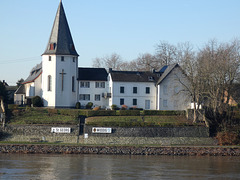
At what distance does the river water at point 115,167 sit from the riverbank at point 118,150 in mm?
1644

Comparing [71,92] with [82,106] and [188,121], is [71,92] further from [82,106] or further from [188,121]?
[188,121]

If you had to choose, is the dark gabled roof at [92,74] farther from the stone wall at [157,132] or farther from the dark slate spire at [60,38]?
the stone wall at [157,132]

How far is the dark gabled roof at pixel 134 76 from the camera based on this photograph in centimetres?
6419

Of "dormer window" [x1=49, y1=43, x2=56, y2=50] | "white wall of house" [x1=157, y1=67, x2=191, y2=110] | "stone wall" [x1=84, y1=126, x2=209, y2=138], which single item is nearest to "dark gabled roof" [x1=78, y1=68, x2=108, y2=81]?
"dormer window" [x1=49, y1=43, x2=56, y2=50]

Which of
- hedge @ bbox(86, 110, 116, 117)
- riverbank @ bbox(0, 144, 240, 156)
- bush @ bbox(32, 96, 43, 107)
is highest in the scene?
bush @ bbox(32, 96, 43, 107)

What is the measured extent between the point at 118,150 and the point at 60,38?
2577 centimetres

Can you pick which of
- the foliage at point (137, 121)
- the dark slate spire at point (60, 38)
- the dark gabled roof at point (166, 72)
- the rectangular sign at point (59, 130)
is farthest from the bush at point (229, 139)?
the dark slate spire at point (60, 38)

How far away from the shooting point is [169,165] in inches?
1394

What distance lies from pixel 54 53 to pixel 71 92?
6077 millimetres

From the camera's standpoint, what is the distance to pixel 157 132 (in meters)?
48.5

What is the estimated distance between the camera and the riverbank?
138 feet

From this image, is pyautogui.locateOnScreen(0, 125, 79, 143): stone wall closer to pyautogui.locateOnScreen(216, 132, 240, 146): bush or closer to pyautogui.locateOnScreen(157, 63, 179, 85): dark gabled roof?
pyautogui.locateOnScreen(216, 132, 240, 146): bush

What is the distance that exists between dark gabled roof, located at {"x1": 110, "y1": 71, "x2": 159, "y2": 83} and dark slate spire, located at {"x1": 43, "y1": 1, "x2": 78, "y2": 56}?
688 centimetres

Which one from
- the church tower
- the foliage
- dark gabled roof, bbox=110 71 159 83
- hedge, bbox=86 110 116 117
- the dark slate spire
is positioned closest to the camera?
the foliage
